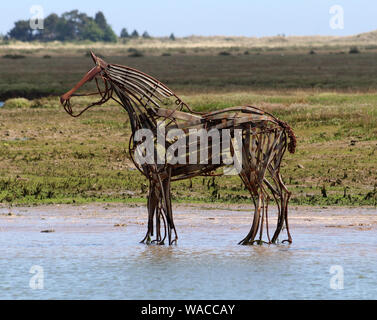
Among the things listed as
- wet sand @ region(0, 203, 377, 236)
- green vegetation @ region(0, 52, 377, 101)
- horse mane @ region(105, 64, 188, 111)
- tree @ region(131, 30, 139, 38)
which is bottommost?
wet sand @ region(0, 203, 377, 236)

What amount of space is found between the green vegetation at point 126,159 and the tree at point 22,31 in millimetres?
131697

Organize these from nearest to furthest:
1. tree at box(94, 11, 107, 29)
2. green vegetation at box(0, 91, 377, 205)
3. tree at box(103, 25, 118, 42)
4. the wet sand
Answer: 1. the wet sand
2. green vegetation at box(0, 91, 377, 205)
3. tree at box(103, 25, 118, 42)
4. tree at box(94, 11, 107, 29)

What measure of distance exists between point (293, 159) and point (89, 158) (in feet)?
16.1

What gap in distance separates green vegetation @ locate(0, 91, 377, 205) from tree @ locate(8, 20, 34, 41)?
13170 cm

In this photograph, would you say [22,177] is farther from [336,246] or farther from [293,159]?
[336,246]

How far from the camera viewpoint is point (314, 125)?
938 inches

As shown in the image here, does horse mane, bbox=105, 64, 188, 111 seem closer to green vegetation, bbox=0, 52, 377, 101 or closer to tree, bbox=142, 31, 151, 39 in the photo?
green vegetation, bbox=0, 52, 377, 101

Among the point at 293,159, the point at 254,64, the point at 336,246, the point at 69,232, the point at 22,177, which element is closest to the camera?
the point at 336,246

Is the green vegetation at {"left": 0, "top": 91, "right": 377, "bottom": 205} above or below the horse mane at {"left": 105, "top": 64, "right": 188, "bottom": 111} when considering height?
below

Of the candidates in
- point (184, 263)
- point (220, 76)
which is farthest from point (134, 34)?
point (184, 263)

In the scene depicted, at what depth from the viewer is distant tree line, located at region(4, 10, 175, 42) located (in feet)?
519

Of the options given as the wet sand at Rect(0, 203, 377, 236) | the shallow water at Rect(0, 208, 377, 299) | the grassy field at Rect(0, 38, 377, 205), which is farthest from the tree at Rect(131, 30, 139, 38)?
the shallow water at Rect(0, 208, 377, 299)

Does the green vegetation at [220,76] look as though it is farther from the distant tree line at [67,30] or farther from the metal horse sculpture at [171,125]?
the distant tree line at [67,30]
